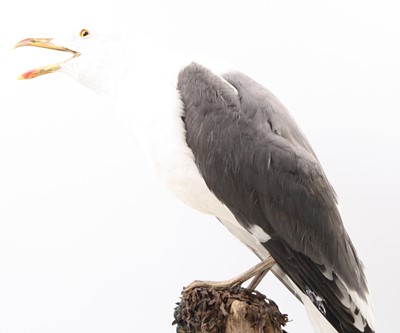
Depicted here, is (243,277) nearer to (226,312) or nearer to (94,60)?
(226,312)

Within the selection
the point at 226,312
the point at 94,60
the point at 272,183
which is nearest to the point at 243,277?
the point at 226,312

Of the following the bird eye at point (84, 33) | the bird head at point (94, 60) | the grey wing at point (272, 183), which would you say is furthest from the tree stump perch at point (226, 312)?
the bird eye at point (84, 33)

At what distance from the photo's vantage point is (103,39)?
6.36 feet

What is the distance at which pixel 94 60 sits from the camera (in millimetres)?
1931

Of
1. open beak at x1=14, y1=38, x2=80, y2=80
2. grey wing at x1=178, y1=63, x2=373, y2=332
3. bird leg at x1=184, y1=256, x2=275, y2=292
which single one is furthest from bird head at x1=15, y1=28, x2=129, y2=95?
bird leg at x1=184, y1=256, x2=275, y2=292

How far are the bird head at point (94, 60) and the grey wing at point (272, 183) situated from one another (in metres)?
0.19

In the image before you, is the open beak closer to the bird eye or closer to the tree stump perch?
the bird eye

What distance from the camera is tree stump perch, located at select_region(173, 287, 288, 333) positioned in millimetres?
1876

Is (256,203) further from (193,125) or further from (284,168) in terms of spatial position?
(193,125)

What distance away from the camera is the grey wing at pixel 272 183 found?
176 cm

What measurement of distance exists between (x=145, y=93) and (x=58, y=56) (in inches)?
38.5

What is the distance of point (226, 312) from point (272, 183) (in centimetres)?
32

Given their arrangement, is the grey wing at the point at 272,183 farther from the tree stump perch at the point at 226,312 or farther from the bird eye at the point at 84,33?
the bird eye at the point at 84,33


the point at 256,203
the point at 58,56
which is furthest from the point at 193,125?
the point at 58,56
